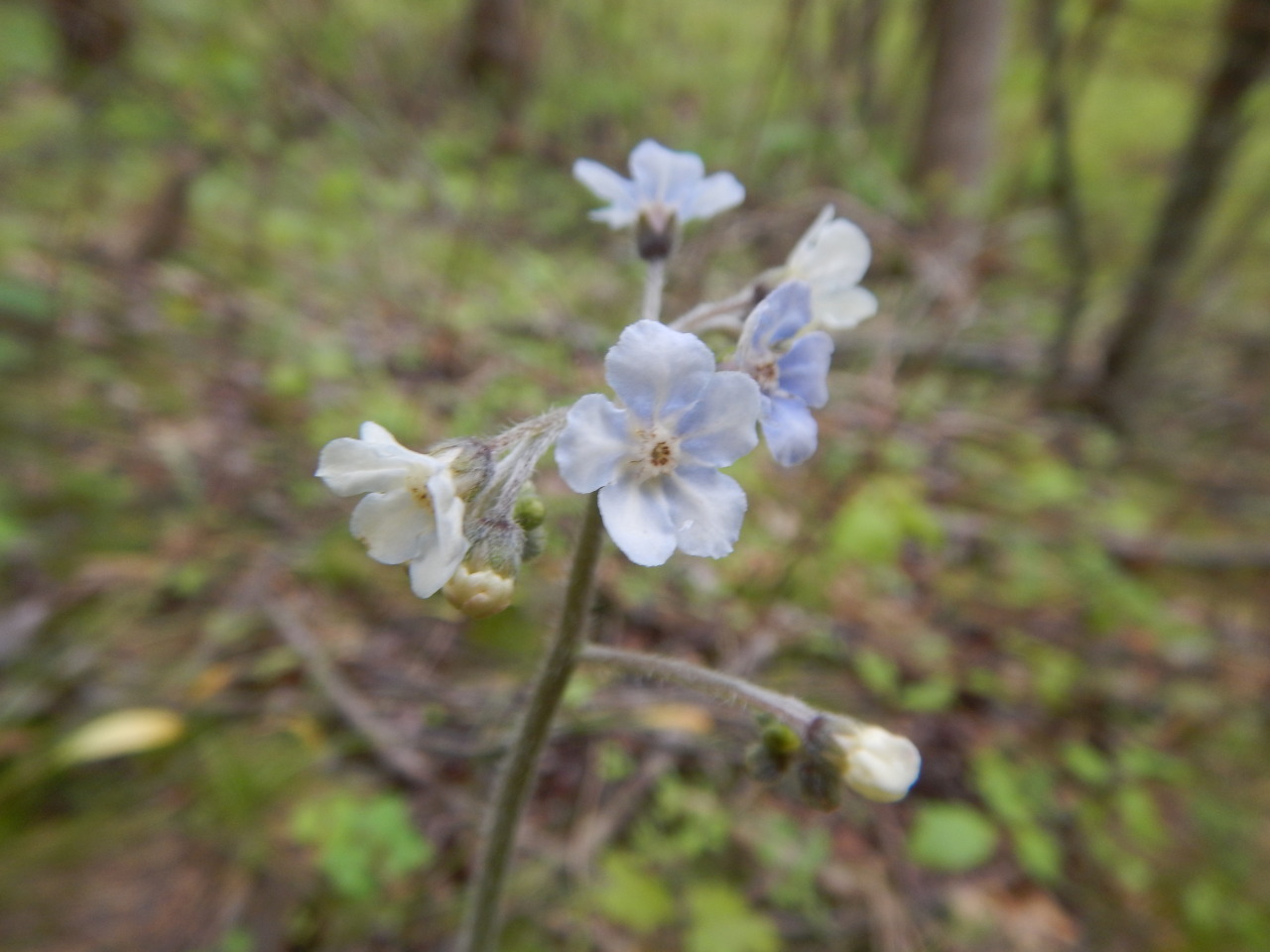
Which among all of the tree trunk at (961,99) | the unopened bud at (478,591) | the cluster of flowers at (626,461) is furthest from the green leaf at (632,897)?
the tree trunk at (961,99)

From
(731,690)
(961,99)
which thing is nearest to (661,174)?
(731,690)

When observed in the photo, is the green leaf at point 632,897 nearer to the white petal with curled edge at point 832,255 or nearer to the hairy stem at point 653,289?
the hairy stem at point 653,289

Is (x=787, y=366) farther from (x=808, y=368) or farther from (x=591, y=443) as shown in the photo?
(x=591, y=443)

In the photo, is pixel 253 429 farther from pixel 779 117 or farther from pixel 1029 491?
pixel 779 117

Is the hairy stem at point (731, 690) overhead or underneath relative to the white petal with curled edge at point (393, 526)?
underneath

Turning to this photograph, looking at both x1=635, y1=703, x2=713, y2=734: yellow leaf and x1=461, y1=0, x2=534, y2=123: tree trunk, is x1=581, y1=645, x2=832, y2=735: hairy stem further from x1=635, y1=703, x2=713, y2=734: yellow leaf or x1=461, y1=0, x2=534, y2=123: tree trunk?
x1=461, y1=0, x2=534, y2=123: tree trunk

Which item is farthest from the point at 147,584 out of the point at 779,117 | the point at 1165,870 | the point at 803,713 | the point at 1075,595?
the point at 779,117
